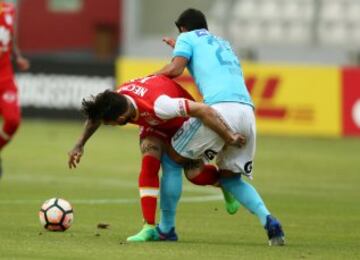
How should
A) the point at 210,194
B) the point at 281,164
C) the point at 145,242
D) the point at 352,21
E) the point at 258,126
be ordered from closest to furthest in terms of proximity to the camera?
the point at 145,242
the point at 210,194
the point at 281,164
the point at 258,126
the point at 352,21

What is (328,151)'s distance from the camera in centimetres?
2338

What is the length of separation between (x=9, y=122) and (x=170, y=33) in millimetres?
17765

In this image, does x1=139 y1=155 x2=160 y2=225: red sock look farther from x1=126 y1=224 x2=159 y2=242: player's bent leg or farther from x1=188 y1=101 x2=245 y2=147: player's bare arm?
x1=188 y1=101 x2=245 y2=147: player's bare arm

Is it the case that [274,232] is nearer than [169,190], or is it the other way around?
[274,232]

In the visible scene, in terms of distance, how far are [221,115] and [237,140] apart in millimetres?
285

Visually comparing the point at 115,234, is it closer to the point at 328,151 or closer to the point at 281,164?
the point at 281,164

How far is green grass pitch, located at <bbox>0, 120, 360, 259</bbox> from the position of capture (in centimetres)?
1023

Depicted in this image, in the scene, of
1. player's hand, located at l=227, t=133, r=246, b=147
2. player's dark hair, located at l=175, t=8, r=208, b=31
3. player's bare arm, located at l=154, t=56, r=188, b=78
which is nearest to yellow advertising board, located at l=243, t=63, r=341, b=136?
player's dark hair, located at l=175, t=8, r=208, b=31

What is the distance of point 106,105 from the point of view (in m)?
10.5

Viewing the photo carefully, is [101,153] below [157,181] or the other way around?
below

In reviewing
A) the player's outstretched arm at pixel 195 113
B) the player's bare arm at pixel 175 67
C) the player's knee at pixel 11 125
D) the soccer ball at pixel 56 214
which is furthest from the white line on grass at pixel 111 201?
the player's outstretched arm at pixel 195 113

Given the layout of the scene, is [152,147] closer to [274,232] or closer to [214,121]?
[214,121]

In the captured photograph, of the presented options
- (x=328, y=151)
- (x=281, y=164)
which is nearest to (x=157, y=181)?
(x=281, y=164)

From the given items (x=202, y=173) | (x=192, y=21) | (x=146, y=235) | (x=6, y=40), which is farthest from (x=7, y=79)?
(x=146, y=235)
